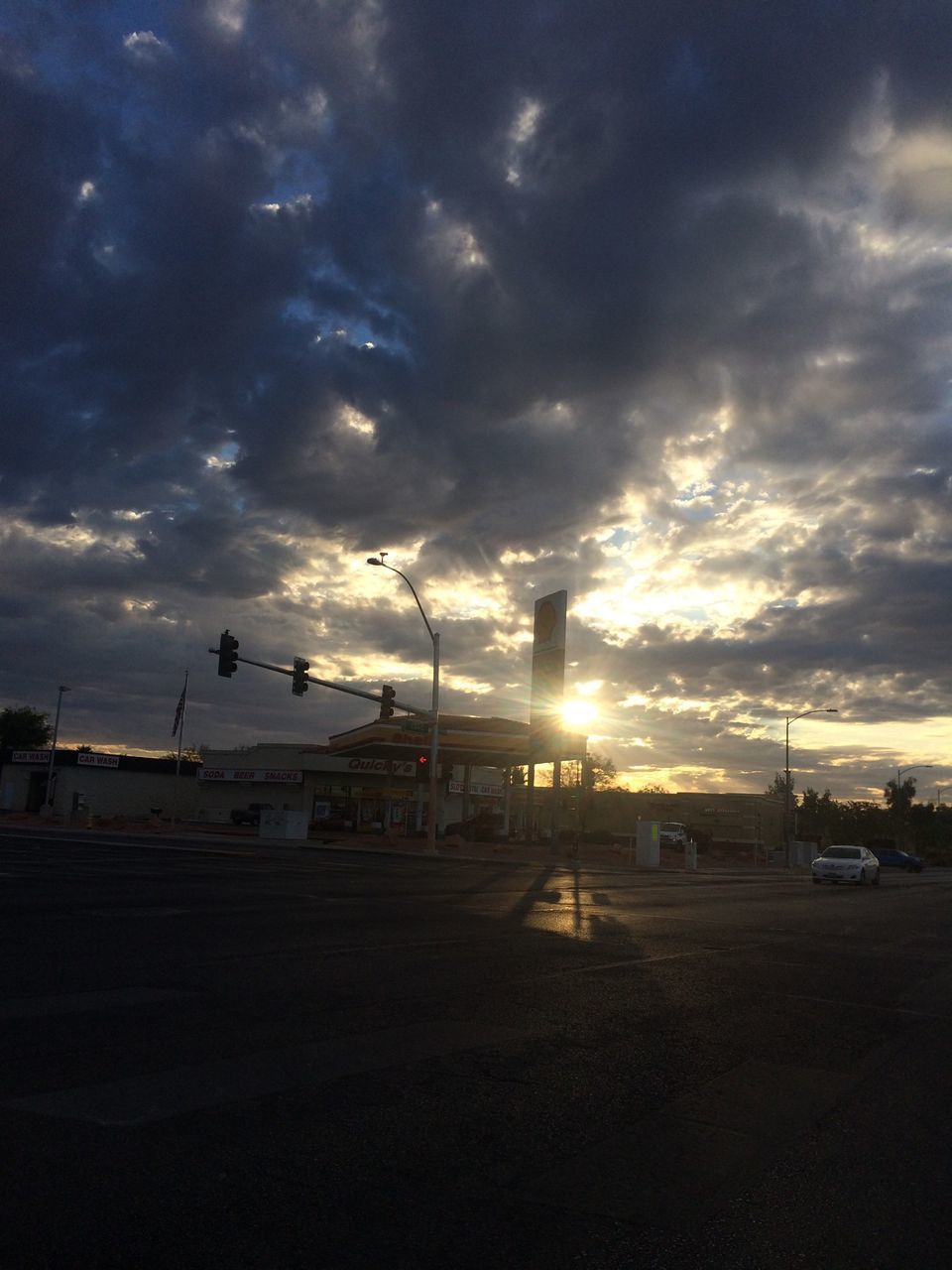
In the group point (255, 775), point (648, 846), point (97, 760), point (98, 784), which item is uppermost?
point (97, 760)

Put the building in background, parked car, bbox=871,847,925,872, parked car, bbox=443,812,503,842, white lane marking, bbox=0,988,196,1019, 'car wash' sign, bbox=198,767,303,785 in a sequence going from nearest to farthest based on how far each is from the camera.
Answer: white lane marking, bbox=0,988,196,1019, parked car, bbox=443,812,503,842, parked car, bbox=871,847,925,872, 'car wash' sign, bbox=198,767,303,785, the building in background

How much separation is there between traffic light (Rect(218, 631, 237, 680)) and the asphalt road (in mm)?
20053

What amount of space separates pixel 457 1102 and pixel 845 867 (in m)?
36.6

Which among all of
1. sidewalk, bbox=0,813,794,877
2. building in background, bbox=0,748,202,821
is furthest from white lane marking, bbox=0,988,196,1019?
building in background, bbox=0,748,202,821

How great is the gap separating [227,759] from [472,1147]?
8011 centimetres

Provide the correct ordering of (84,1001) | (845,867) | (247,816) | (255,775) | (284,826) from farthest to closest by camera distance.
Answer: (255,775), (247,816), (284,826), (845,867), (84,1001)

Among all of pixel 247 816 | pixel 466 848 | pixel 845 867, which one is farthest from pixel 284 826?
pixel 845 867

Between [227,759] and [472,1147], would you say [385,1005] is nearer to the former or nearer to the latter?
[472,1147]

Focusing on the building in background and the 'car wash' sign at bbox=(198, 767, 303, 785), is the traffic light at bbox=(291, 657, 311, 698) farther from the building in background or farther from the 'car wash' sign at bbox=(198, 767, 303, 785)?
the building in background

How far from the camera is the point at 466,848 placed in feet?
172

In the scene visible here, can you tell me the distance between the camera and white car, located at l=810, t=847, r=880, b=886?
39.0 meters

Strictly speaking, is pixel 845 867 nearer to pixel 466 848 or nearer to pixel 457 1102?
pixel 466 848

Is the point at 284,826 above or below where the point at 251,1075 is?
above

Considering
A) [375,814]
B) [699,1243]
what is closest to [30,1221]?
[699,1243]
